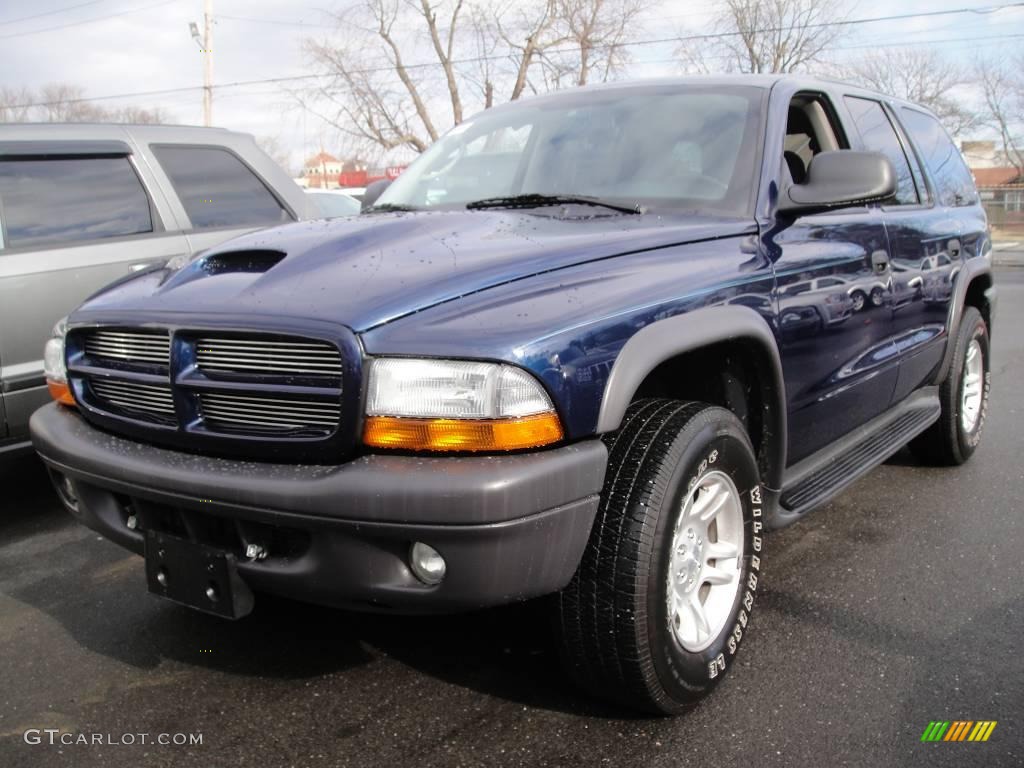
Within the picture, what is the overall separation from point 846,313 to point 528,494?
1.79 meters

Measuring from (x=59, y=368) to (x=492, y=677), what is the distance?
1.58 meters

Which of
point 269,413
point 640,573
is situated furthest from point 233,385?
point 640,573

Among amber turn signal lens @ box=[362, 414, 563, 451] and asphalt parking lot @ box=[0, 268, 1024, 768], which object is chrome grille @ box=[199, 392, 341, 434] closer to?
amber turn signal lens @ box=[362, 414, 563, 451]

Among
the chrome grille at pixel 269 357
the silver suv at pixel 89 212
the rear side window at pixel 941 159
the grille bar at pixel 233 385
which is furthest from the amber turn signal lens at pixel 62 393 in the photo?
the rear side window at pixel 941 159

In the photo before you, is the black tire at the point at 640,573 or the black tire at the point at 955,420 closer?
the black tire at the point at 640,573

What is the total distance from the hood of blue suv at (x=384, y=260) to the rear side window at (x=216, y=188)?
2.29m

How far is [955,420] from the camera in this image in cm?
470

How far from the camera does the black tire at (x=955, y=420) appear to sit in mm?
4611

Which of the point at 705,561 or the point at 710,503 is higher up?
the point at 710,503

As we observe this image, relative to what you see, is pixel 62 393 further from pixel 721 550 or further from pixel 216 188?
pixel 216 188

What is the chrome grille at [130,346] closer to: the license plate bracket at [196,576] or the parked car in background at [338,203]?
the license plate bracket at [196,576]

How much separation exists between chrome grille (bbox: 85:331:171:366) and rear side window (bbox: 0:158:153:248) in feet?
6.98

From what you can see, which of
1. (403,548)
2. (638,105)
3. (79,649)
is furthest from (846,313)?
(79,649)

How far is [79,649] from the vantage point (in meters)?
2.97
